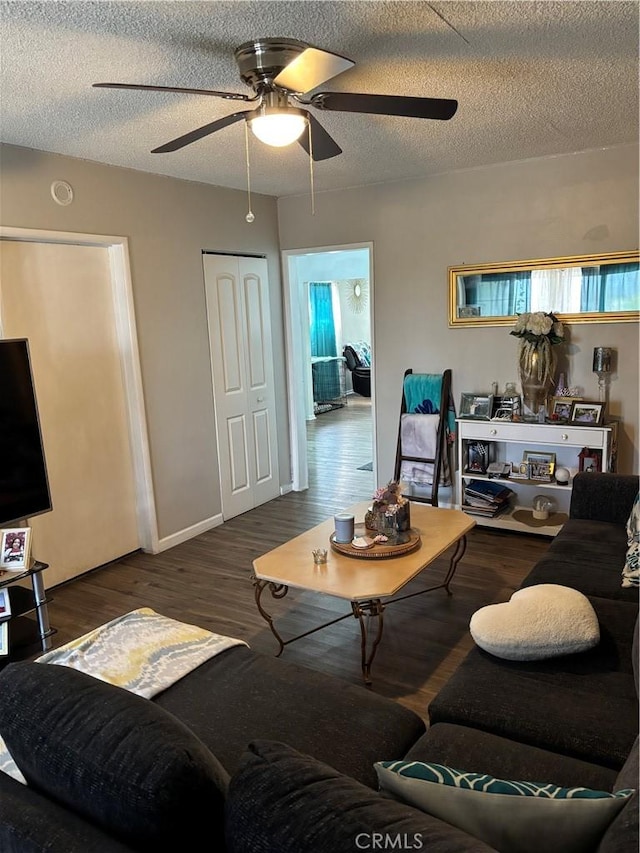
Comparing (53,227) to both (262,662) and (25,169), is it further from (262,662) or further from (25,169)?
(262,662)

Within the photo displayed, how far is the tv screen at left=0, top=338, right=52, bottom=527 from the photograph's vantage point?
291 cm

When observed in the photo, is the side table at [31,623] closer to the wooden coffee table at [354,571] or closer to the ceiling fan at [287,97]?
the wooden coffee table at [354,571]

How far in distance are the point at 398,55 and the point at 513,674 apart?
86.7 inches

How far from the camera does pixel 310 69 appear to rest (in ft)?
6.51

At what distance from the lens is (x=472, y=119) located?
10.3 ft

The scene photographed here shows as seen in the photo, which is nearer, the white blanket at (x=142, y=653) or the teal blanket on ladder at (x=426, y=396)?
the white blanket at (x=142, y=653)

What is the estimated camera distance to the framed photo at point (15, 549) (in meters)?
2.91

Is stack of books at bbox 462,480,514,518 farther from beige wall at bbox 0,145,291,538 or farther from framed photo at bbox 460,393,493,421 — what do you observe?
beige wall at bbox 0,145,291,538

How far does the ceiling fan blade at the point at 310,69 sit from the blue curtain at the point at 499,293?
2.59 meters

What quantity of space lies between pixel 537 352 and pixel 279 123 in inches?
98.8

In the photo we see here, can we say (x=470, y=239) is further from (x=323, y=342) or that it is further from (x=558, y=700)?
(x=323, y=342)

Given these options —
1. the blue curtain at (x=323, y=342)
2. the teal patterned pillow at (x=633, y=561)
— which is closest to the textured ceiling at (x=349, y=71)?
the teal patterned pillow at (x=633, y=561)

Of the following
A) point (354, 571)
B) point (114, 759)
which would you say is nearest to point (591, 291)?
point (354, 571)

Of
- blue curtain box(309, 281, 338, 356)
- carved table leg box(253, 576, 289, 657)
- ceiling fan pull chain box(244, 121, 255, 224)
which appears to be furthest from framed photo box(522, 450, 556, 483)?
blue curtain box(309, 281, 338, 356)
